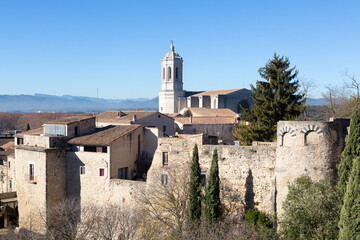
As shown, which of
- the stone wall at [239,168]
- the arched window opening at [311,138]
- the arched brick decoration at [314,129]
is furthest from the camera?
the stone wall at [239,168]

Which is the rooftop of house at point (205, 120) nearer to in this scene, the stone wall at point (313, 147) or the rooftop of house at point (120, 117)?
the rooftop of house at point (120, 117)

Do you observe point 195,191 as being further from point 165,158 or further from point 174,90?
point 174,90

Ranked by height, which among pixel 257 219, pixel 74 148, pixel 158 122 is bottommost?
pixel 257 219

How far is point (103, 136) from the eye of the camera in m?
31.2

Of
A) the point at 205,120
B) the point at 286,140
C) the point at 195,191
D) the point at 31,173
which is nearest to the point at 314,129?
the point at 286,140

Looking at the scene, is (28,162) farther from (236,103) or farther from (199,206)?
(236,103)

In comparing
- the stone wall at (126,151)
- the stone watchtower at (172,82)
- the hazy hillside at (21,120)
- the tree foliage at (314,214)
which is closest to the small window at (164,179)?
the stone wall at (126,151)

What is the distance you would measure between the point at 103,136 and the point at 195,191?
1067 centimetres

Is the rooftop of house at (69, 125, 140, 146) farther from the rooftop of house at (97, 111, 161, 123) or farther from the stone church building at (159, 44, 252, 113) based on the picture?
the stone church building at (159, 44, 252, 113)

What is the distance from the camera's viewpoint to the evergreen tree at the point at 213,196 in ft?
78.0

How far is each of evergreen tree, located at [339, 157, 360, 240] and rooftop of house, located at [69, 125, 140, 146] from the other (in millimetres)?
18700

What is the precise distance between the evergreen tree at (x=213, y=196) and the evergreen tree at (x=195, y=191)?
0.67 meters

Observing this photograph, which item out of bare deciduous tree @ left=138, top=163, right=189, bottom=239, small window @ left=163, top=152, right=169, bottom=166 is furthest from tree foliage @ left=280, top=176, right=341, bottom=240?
small window @ left=163, top=152, right=169, bottom=166

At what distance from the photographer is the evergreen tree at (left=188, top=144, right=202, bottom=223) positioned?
24328 millimetres
